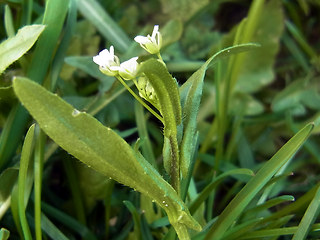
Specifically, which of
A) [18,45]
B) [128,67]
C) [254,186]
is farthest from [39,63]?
[254,186]

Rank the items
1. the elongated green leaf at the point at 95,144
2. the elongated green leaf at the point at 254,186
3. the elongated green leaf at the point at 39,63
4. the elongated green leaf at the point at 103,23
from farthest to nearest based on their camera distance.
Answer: the elongated green leaf at the point at 103,23
the elongated green leaf at the point at 39,63
the elongated green leaf at the point at 254,186
the elongated green leaf at the point at 95,144

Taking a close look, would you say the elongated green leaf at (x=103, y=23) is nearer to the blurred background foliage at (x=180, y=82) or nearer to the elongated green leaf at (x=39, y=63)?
the blurred background foliage at (x=180, y=82)

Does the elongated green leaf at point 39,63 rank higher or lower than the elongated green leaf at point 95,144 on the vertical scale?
higher

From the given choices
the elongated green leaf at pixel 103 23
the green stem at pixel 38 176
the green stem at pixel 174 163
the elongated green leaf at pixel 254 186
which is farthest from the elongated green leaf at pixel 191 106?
the elongated green leaf at pixel 103 23

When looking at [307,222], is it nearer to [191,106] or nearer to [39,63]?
[191,106]

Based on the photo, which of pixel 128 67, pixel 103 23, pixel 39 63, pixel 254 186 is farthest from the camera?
pixel 103 23

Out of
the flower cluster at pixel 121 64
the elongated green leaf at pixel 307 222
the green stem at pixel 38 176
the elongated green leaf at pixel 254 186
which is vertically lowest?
the elongated green leaf at pixel 307 222

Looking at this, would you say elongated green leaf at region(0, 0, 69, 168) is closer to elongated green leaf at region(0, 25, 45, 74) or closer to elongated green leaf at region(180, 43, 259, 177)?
elongated green leaf at region(0, 25, 45, 74)

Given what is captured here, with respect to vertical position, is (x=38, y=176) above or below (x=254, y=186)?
above

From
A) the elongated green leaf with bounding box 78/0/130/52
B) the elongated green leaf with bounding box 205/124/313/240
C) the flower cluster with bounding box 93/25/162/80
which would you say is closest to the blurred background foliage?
the elongated green leaf with bounding box 78/0/130/52
